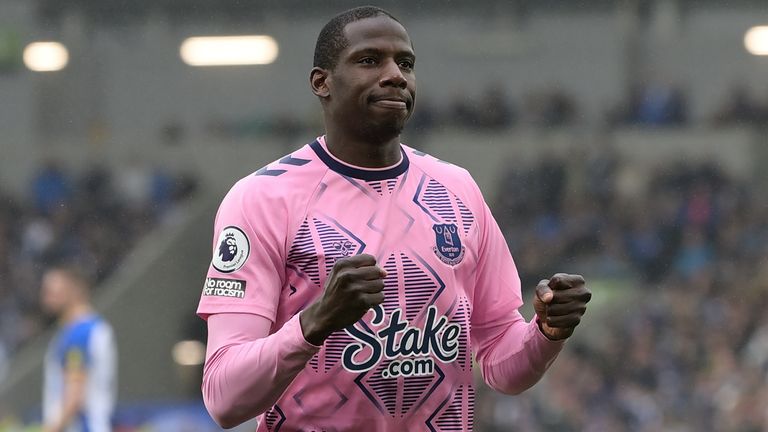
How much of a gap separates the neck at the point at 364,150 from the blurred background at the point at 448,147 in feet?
33.3

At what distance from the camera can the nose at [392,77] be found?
291cm

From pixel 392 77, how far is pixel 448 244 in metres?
0.39

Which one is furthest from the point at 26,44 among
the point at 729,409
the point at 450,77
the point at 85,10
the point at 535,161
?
the point at 729,409

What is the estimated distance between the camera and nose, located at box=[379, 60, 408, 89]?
291cm

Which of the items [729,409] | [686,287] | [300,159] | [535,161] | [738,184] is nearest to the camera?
[300,159]

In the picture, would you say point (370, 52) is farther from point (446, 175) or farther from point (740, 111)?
point (740, 111)

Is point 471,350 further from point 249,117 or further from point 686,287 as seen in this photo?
point 249,117

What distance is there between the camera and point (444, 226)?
300 cm

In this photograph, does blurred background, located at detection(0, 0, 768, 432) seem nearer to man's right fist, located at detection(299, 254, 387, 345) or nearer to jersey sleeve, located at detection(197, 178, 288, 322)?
jersey sleeve, located at detection(197, 178, 288, 322)

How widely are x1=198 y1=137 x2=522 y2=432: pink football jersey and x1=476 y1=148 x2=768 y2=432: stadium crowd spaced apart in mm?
8476

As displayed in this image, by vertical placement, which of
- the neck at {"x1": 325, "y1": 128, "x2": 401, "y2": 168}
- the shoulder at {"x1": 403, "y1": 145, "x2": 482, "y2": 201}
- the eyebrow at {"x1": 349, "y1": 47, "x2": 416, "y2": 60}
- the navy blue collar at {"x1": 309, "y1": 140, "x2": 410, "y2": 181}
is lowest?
the shoulder at {"x1": 403, "y1": 145, "x2": 482, "y2": 201}

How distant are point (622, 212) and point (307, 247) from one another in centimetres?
→ 1311

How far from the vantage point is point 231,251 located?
2.89 metres

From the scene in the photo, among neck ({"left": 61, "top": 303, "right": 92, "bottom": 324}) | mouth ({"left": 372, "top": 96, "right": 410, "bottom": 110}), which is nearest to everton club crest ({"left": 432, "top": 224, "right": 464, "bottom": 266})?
mouth ({"left": 372, "top": 96, "right": 410, "bottom": 110})
